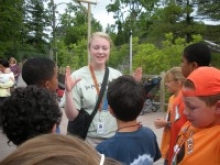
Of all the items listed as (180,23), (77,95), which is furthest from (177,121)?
(180,23)

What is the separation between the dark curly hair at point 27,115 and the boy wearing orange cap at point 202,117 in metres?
0.76

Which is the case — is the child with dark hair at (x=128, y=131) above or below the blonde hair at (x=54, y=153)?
below

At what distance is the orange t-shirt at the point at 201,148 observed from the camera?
92.2 inches

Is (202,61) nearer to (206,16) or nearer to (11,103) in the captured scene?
(11,103)

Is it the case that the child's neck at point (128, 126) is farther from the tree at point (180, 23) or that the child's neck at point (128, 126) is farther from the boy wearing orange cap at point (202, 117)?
the tree at point (180, 23)

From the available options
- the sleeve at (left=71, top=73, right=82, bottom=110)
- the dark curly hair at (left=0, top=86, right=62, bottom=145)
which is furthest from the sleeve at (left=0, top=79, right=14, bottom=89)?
the dark curly hair at (left=0, top=86, right=62, bottom=145)

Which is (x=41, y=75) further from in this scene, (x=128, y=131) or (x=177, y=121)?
(x=177, y=121)

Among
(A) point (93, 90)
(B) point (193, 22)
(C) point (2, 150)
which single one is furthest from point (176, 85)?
(B) point (193, 22)

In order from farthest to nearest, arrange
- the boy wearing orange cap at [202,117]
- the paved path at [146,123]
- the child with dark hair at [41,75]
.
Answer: the paved path at [146,123] < the child with dark hair at [41,75] < the boy wearing orange cap at [202,117]

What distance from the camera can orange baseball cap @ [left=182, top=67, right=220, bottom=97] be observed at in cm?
245

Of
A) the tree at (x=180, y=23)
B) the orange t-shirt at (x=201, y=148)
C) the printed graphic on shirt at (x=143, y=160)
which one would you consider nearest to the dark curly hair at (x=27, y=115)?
the printed graphic on shirt at (x=143, y=160)

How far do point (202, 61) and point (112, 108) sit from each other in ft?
3.24

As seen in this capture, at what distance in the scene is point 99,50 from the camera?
3.62 metres

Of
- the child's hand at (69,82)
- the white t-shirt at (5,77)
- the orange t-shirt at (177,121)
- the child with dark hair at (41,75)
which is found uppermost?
the child with dark hair at (41,75)
